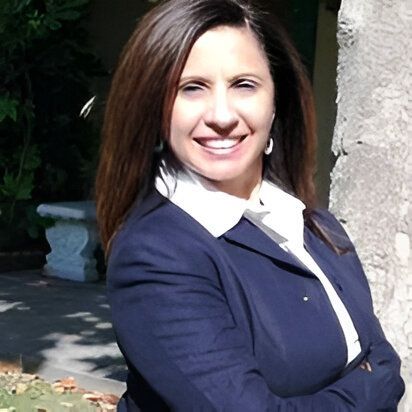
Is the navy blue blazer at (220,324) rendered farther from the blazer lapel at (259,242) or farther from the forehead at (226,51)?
the forehead at (226,51)

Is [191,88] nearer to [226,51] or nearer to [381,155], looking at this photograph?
[226,51]

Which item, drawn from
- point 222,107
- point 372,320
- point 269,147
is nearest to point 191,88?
point 222,107

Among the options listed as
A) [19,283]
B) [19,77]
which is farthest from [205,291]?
[19,77]

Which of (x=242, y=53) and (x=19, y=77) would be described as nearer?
(x=242, y=53)

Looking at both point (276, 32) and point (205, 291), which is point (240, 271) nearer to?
point (205, 291)

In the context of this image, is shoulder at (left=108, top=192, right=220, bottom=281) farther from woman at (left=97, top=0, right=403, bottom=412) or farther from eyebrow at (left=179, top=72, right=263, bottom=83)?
eyebrow at (left=179, top=72, right=263, bottom=83)

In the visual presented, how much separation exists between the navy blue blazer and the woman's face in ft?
0.35

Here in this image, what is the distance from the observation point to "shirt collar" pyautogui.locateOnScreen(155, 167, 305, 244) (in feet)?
6.20

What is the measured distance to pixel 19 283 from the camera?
349 inches

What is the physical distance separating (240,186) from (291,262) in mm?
198

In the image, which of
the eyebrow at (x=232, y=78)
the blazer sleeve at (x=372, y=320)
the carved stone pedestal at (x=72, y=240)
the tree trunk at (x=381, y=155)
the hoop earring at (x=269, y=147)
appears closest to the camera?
the eyebrow at (x=232, y=78)

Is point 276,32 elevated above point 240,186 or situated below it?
above

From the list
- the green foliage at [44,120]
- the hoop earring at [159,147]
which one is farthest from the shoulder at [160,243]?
the green foliage at [44,120]

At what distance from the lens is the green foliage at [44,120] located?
31.0ft
